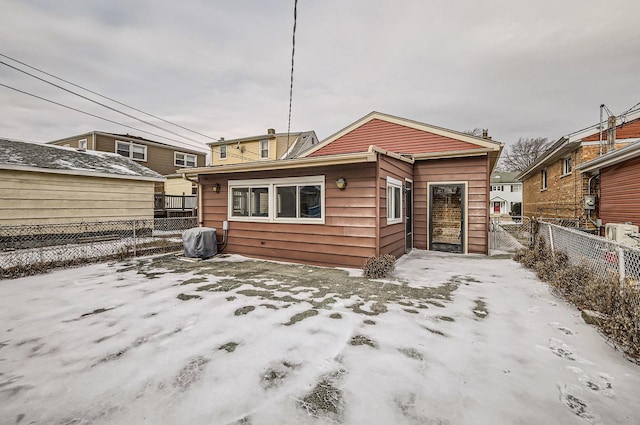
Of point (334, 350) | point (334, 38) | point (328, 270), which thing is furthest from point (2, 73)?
point (334, 350)

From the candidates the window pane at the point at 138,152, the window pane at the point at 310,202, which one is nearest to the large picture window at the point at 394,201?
the window pane at the point at 310,202

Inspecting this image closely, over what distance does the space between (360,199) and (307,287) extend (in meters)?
2.21

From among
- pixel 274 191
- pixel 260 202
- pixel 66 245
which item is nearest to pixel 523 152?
pixel 274 191

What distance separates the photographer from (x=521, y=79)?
11703 mm

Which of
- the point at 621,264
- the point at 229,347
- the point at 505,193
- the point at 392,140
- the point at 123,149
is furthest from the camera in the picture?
the point at 505,193

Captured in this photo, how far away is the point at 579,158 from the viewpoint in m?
9.89

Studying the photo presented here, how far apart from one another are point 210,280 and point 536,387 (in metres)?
4.67

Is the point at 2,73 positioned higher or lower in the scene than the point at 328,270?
higher

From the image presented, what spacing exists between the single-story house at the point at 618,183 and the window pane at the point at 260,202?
870 centimetres

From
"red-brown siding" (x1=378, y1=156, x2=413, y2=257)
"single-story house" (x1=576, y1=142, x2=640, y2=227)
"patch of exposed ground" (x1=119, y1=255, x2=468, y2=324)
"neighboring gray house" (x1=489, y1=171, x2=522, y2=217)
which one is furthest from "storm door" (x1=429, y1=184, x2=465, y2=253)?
"neighboring gray house" (x1=489, y1=171, x2=522, y2=217)

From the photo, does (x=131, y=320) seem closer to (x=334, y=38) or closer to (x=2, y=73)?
(x=334, y=38)

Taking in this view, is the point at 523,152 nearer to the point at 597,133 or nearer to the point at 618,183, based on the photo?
the point at 597,133

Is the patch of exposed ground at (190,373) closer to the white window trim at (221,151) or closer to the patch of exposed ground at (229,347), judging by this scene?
the patch of exposed ground at (229,347)

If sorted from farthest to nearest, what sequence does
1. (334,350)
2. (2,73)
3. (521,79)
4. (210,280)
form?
(521,79)
(2,73)
(210,280)
(334,350)
